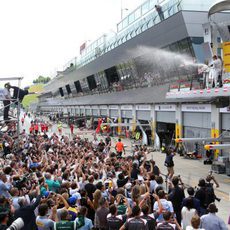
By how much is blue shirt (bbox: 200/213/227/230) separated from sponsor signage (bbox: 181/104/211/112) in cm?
1655

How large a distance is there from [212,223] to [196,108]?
1821 centimetres

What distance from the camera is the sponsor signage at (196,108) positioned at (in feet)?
74.9

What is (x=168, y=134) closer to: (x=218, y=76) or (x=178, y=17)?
(x=178, y=17)

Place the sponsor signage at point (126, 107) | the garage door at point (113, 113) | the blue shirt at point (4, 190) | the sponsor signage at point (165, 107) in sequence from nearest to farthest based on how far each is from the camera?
the blue shirt at point (4, 190) < the sponsor signage at point (165, 107) < the sponsor signage at point (126, 107) < the garage door at point (113, 113)

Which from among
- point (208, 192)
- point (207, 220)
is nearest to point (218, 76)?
point (208, 192)

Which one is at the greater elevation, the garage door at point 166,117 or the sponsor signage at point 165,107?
the sponsor signage at point 165,107

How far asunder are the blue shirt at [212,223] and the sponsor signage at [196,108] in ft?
54.3

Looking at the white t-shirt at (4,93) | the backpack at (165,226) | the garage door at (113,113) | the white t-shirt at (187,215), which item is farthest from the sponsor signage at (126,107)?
the backpack at (165,226)

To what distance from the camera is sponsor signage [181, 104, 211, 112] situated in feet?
74.9

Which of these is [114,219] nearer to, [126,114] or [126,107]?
[126,107]

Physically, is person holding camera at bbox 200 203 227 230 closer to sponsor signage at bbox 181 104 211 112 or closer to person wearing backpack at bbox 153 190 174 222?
person wearing backpack at bbox 153 190 174 222

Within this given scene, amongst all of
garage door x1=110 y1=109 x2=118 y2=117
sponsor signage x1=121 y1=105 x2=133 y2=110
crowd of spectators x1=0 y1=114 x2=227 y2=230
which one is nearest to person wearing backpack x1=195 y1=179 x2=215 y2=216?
crowd of spectators x1=0 y1=114 x2=227 y2=230

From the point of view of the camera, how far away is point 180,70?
28.0m

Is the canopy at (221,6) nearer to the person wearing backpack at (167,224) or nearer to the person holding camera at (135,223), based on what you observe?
the person wearing backpack at (167,224)
